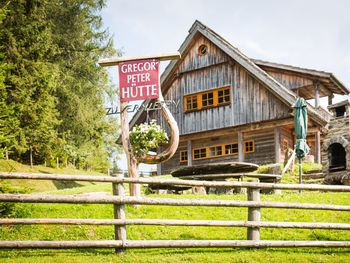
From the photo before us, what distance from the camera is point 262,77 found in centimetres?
2238

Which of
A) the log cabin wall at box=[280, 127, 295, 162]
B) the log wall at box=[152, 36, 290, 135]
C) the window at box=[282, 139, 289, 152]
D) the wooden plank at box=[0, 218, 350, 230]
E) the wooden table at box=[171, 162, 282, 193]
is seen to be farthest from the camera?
the window at box=[282, 139, 289, 152]

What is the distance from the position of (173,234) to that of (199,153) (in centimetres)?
1739

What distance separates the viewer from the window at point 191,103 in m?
25.5

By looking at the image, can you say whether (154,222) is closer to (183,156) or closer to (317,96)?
(317,96)

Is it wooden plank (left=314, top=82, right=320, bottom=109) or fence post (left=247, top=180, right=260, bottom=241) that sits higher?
wooden plank (left=314, top=82, right=320, bottom=109)

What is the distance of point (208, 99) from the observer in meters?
25.1

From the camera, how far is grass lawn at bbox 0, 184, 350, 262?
778cm

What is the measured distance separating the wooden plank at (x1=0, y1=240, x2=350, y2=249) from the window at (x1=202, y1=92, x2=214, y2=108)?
1660 centimetres

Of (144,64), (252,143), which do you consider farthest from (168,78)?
(144,64)

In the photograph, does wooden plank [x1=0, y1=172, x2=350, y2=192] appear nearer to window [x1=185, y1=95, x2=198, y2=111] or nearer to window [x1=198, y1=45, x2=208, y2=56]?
window [x1=185, y1=95, x2=198, y2=111]

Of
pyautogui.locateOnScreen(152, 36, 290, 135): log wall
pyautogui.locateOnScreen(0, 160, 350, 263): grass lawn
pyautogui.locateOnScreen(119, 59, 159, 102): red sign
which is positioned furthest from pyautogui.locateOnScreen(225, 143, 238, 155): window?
pyautogui.locateOnScreen(119, 59, 159, 102): red sign

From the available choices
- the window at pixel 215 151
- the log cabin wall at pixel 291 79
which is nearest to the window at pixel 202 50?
the log cabin wall at pixel 291 79

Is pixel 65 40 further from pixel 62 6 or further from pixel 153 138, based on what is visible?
pixel 153 138

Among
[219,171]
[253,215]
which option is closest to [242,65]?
[219,171]
